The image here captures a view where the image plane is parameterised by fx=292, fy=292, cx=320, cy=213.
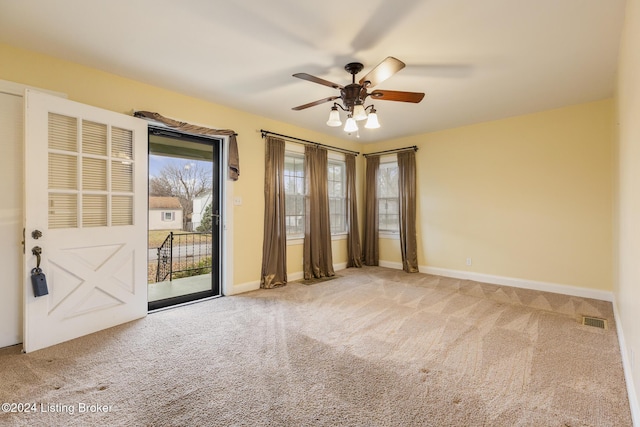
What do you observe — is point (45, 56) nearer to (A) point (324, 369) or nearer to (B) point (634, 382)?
(A) point (324, 369)

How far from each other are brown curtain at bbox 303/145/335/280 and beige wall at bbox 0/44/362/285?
206 millimetres

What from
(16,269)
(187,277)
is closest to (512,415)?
(16,269)

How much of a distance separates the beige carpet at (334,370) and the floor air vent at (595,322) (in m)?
0.07

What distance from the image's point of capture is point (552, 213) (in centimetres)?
409

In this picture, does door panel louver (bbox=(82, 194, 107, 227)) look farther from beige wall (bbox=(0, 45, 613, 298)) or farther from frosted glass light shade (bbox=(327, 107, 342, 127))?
frosted glass light shade (bbox=(327, 107, 342, 127))

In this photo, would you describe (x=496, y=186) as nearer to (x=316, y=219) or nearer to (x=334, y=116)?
(x=316, y=219)

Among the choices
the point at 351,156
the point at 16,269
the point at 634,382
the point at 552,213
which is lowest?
the point at 634,382

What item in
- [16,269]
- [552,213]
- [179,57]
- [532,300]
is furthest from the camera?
[552,213]

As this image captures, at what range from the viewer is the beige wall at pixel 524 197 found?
3.79m

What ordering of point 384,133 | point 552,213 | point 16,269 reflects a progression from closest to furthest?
point 16,269 → point 552,213 → point 384,133

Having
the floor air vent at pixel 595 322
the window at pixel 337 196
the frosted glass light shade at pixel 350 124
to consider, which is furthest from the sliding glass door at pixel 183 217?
the floor air vent at pixel 595 322

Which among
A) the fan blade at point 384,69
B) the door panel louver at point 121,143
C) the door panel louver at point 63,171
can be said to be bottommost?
the door panel louver at point 63,171

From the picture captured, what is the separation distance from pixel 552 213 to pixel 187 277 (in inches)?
213

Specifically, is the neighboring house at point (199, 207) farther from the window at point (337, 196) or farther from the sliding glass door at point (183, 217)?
the window at point (337, 196)
